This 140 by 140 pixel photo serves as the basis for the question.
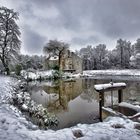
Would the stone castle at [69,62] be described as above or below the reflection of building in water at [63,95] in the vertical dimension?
above

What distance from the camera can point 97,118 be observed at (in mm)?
10070

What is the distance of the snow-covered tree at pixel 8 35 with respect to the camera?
92.0ft

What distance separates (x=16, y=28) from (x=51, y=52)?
853 inches

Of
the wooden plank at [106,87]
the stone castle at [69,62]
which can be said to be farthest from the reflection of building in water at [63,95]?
the stone castle at [69,62]

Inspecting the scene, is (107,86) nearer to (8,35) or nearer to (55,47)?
(8,35)

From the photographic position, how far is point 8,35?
93.9 ft

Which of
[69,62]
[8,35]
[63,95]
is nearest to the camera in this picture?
[63,95]

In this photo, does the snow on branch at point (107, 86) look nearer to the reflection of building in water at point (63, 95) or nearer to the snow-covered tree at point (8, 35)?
the reflection of building in water at point (63, 95)

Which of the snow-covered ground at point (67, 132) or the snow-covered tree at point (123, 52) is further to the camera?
the snow-covered tree at point (123, 52)

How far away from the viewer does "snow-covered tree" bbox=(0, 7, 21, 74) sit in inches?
1104

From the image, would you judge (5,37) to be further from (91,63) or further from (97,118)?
Answer: (91,63)

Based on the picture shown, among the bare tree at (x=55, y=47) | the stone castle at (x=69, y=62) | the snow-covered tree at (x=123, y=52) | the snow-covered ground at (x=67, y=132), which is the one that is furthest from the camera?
A: the snow-covered tree at (x=123, y=52)

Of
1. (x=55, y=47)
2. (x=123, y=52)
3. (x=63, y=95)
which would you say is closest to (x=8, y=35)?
(x=63, y=95)

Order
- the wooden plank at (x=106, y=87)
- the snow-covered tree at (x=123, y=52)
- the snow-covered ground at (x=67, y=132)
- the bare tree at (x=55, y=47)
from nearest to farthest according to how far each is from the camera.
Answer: the snow-covered ground at (x=67, y=132) < the wooden plank at (x=106, y=87) < the bare tree at (x=55, y=47) < the snow-covered tree at (x=123, y=52)
